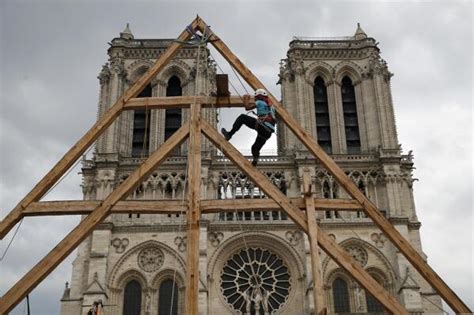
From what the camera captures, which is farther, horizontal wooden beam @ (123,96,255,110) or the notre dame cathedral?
the notre dame cathedral

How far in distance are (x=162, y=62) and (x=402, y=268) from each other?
22495 millimetres

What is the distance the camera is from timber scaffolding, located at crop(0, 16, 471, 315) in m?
10.4

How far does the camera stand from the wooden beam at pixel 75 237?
407 inches

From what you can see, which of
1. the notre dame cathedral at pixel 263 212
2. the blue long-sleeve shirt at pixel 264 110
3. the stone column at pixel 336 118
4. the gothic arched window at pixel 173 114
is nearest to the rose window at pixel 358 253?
the notre dame cathedral at pixel 263 212

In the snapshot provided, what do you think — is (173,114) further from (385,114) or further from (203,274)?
(385,114)

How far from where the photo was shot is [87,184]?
34.1 metres

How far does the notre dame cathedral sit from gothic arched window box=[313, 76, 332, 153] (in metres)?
0.07

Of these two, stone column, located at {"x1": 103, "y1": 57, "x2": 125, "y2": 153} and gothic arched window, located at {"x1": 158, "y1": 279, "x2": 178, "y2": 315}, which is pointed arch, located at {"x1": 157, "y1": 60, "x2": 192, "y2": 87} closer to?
stone column, located at {"x1": 103, "y1": 57, "x2": 125, "y2": 153}

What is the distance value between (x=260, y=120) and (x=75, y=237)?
413 cm

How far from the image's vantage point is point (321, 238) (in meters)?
10.8

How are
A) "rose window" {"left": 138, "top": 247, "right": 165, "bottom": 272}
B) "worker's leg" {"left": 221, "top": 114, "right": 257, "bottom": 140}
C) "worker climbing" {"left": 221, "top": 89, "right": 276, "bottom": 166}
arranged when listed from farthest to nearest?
"rose window" {"left": 138, "top": 247, "right": 165, "bottom": 272}, "worker's leg" {"left": 221, "top": 114, "right": 257, "bottom": 140}, "worker climbing" {"left": 221, "top": 89, "right": 276, "bottom": 166}

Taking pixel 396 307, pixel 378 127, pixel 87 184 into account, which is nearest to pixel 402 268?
pixel 378 127

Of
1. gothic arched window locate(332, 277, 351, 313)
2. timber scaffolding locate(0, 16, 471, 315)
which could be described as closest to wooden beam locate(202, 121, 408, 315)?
timber scaffolding locate(0, 16, 471, 315)

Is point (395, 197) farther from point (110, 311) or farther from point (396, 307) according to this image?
point (396, 307)
